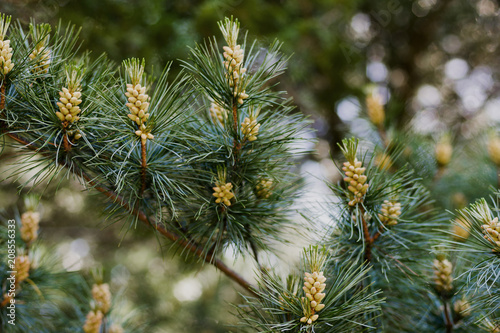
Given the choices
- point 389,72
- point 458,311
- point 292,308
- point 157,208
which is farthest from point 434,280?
point 389,72

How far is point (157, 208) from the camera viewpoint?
0.71 m

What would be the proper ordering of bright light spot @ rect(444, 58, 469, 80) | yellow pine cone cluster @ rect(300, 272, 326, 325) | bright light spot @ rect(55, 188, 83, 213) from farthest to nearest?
bright light spot @ rect(444, 58, 469, 80)
bright light spot @ rect(55, 188, 83, 213)
yellow pine cone cluster @ rect(300, 272, 326, 325)

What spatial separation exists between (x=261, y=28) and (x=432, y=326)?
3.15ft

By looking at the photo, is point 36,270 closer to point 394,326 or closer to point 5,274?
point 5,274

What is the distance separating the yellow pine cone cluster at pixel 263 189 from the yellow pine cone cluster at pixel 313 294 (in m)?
0.21

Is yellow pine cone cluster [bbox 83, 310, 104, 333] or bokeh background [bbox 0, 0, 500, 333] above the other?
bokeh background [bbox 0, 0, 500, 333]

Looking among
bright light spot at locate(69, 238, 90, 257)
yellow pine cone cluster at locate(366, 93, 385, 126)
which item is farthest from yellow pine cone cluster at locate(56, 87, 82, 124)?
bright light spot at locate(69, 238, 90, 257)

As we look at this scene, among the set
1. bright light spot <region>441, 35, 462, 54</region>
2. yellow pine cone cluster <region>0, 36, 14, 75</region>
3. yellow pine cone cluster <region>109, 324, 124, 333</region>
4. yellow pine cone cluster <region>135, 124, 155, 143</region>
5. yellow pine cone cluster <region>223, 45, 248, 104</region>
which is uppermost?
bright light spot <region>441, 35, 462, 54</region>

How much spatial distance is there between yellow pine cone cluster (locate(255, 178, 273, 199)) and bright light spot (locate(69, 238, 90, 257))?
1.26 m

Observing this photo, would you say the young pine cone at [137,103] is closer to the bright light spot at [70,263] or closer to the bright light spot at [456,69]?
the bright light spot at [70,263]

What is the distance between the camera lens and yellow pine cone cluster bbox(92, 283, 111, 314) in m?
0.88

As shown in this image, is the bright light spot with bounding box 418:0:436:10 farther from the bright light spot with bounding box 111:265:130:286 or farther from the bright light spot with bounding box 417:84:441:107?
the bright light spot with bounding box 111:265:130:286

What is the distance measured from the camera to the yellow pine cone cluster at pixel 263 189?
0.75 meters

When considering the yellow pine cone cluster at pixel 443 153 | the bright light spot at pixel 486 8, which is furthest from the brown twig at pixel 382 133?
the bright light spot at pixel 486 8
